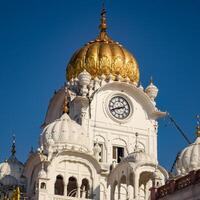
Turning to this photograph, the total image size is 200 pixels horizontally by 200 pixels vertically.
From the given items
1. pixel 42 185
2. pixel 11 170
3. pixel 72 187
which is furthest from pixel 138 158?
pixel 11 170

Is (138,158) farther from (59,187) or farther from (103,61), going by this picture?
(103,61)

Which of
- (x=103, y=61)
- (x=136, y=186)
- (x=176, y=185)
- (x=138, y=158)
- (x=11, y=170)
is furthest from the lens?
(x=103, y=61)

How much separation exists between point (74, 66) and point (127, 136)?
20.9 feet

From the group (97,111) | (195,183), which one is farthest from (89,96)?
(195,183)

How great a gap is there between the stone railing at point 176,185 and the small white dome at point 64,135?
11.0 m

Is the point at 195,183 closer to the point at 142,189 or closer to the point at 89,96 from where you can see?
the point at 142,189

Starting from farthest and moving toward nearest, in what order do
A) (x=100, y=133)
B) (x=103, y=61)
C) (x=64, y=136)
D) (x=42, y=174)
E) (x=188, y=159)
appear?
(x=103, y=61), (x=100, y=133), (x=64, y=136), (x=188, y=159), (x=42, y=174)

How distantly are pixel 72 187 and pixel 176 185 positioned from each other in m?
12.5

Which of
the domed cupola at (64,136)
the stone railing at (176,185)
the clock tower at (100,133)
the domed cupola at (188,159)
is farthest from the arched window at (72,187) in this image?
the stone railing at (176,185)

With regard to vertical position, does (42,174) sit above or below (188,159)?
below

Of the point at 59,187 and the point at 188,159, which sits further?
the point at 59,187

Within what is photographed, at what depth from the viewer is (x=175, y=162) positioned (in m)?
37.2

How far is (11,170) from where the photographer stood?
130ft

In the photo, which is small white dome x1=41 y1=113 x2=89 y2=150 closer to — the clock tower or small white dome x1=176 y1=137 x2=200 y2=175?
the clock tower
